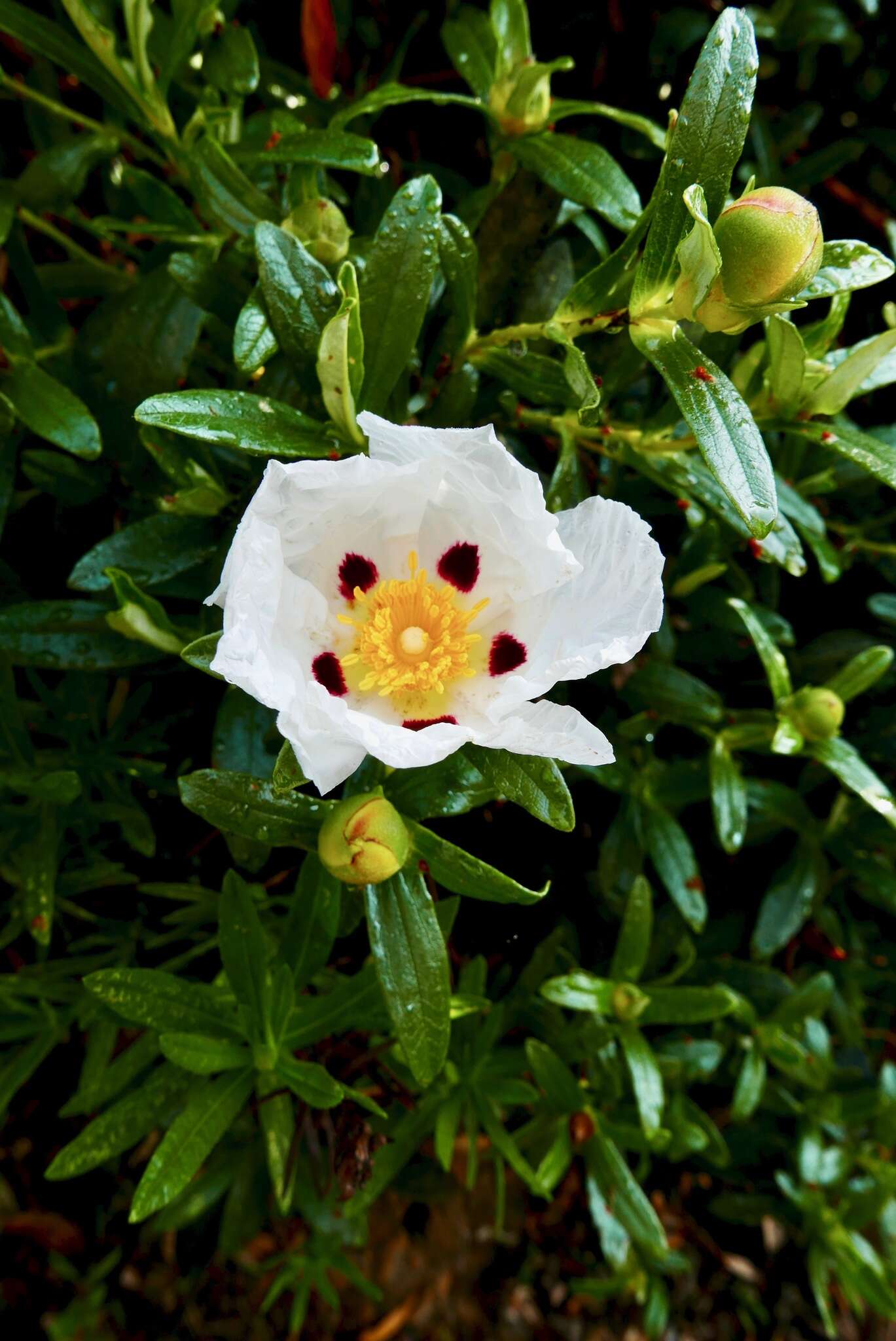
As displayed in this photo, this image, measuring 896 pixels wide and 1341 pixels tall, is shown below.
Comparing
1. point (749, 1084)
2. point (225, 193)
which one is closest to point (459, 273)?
point (225, 193)

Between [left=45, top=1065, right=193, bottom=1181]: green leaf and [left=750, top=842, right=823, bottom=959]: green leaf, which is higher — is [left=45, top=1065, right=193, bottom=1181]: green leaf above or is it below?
below

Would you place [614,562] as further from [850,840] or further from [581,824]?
[850,840]

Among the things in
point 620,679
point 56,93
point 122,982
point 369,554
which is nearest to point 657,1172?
point 620,679

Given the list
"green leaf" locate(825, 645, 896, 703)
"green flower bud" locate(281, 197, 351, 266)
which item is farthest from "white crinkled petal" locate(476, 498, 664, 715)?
"green leaf" locate(825, 645, 896, 703)

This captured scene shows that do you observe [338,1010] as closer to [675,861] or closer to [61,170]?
[675,861]

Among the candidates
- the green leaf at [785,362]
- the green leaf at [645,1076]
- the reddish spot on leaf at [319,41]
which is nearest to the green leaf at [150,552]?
the green leaf at [785,362]

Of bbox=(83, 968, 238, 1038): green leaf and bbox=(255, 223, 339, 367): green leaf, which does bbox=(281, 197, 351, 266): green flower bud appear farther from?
bbox=(83, 968, 238, 1038): green leaf
